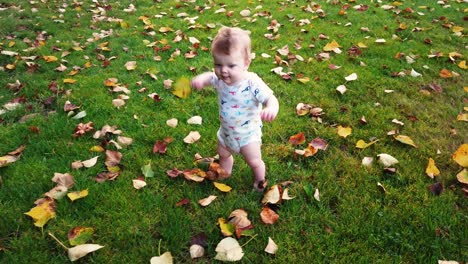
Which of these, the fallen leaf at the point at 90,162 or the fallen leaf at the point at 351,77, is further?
the fallen leaf at the point at 351,77

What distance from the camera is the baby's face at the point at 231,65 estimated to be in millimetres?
2070

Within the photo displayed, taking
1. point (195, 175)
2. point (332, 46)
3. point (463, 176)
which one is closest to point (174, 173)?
point (195, 175)

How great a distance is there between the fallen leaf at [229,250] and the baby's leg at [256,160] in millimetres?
528

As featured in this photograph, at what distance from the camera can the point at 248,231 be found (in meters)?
2.16

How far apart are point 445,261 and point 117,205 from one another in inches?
77.4

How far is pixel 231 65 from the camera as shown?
210cm

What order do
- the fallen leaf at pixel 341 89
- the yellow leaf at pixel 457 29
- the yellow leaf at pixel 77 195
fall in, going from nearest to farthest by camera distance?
the yellow leaf at pixel 77 195, the fallen leaf at pixel 341 89, the yellow leaf at pixel 457 29

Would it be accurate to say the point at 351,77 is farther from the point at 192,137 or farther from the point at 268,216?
the point at 268,216

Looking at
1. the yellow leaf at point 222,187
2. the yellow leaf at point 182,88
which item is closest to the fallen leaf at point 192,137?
the yellow leaf at point 182,88

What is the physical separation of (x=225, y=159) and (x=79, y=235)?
105 centimetres

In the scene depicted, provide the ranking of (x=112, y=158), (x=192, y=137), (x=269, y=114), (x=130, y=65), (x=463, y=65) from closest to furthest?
(x=269, y=114) → (x=112, y=158) → (x=192, y=137) → (x=463, y=65) → (x=130, y=65)

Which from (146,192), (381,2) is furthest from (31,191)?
(381,2)

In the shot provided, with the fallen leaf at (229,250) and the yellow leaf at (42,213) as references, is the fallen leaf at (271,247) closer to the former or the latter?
the fallen leaf at (229,250)

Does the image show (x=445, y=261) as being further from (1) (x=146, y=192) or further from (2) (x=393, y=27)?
(2) (x=393, y=27)
